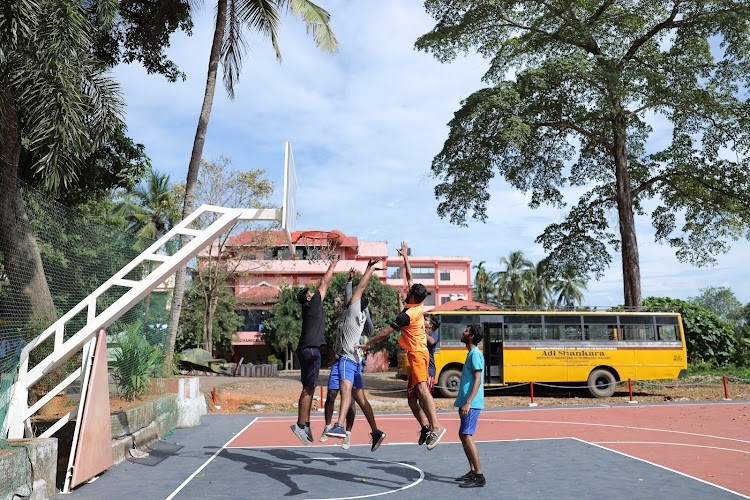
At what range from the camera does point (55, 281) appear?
848cm

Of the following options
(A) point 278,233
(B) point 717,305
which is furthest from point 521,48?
(B) point 717,305

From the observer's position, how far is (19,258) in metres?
7.64

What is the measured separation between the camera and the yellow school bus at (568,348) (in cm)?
2048

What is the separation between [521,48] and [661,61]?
200 inches

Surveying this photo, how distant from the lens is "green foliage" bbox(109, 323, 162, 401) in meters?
10.9

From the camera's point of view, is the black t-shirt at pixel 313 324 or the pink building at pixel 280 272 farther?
the pink building at pixel 280 272

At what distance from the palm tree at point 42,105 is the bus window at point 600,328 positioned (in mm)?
15828

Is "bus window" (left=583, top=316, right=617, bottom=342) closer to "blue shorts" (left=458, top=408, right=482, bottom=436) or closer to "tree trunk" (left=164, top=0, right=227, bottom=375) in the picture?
"tree trunk" (left=164, top=0, right=227, bottom=375)

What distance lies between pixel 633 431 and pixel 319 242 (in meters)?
10.3

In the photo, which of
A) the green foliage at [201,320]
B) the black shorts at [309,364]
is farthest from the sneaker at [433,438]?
the green foliage at [201,320]

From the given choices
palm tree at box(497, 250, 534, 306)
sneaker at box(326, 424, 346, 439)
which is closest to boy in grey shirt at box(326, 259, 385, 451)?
sneaker at box(326, 424, 346, 439)

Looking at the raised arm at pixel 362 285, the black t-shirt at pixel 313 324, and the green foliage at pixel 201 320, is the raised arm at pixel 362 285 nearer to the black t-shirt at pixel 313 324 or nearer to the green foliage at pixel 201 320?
the black t-shirt at pixel 313 324

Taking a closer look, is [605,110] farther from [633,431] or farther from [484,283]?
[484,283]

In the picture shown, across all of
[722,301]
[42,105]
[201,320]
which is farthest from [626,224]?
[722,301]
